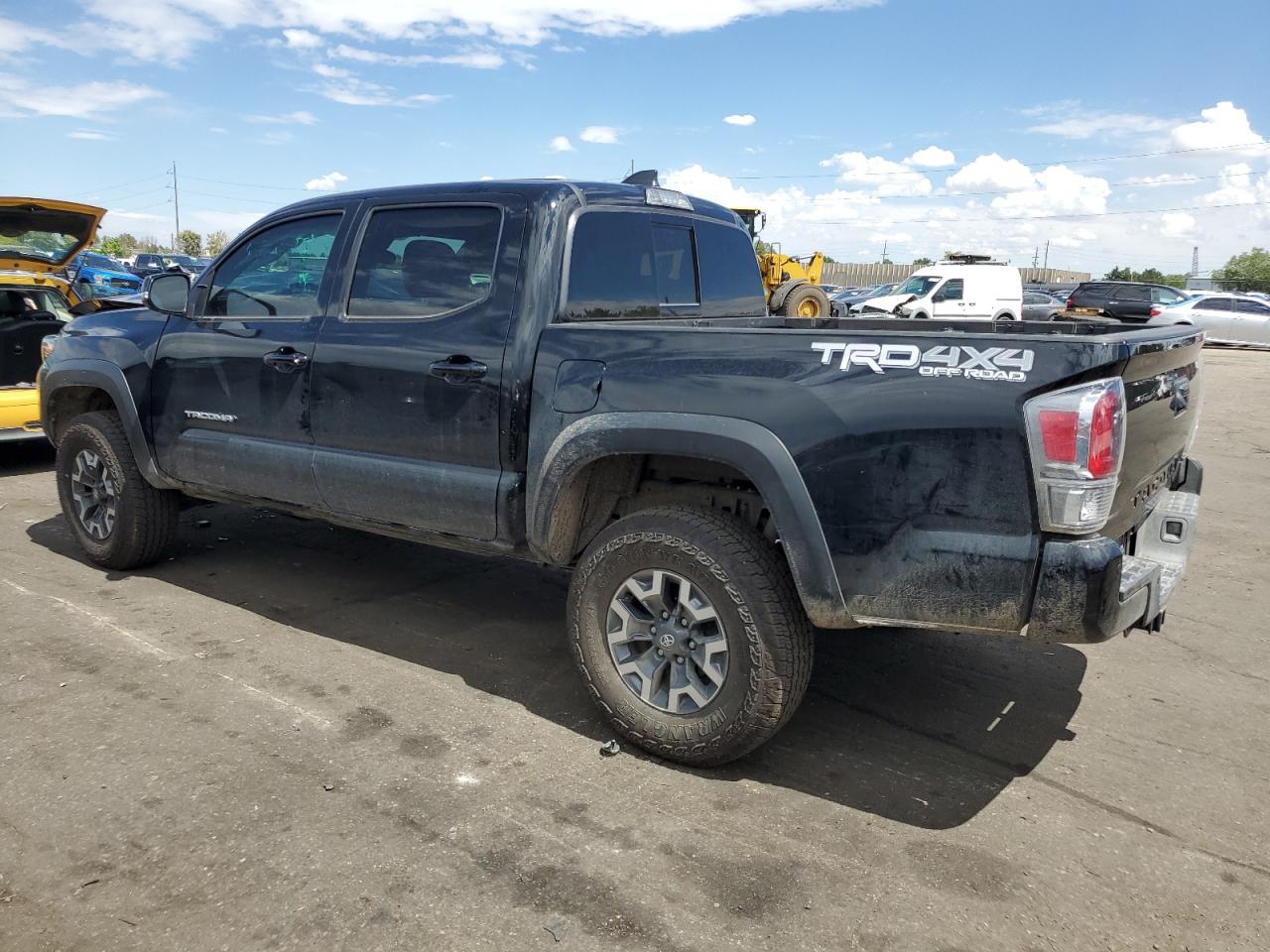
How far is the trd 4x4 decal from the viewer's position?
8.65ft

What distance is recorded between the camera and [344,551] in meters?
5.87

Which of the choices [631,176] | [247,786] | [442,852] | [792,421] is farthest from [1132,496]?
[247,786]

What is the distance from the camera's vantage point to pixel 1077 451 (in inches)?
101

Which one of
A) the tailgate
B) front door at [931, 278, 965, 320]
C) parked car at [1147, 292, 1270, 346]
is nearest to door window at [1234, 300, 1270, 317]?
parked car at [1147, 292, 1270, 346]

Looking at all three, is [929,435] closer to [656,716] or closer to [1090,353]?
[1090,353]

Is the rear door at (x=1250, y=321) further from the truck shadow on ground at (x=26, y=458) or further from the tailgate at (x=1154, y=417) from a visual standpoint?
the truck shadow on ground at (x=26, y=458)

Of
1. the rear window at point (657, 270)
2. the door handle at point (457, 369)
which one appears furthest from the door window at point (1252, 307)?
the door handle at point (457, 369)

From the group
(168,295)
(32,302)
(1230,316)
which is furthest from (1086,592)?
(1230,316)

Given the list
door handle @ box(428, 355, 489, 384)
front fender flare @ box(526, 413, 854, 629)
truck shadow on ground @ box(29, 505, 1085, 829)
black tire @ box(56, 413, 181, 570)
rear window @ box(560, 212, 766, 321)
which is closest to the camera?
front fender flare @ box(526, 413, 854, 629)

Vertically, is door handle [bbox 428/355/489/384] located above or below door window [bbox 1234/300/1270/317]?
below

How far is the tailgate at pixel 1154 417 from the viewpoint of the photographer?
279cm

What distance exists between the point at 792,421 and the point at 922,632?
2.20 meters

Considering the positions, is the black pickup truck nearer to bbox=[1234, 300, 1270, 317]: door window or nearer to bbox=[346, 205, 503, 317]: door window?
bbox=[346, 205, 503, 317]: door window

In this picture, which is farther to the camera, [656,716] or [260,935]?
[656,716]
